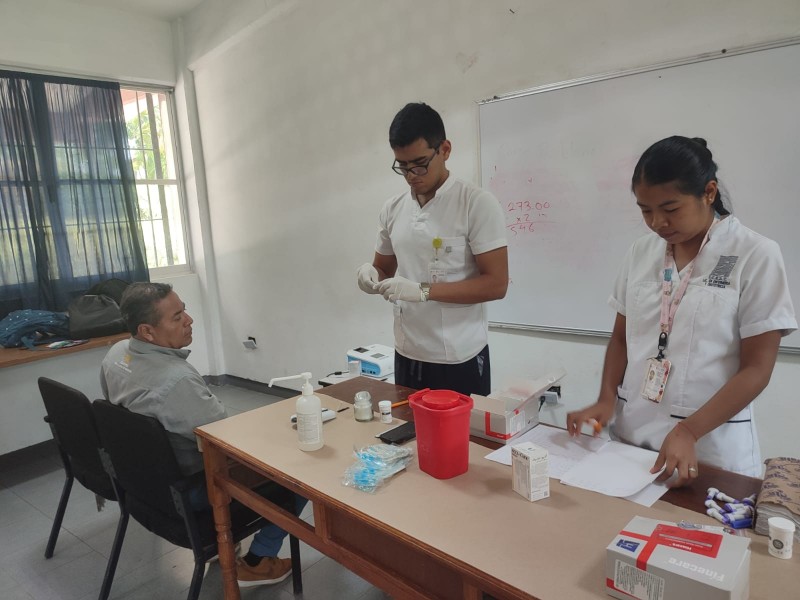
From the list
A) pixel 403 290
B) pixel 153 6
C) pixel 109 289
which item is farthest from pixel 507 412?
pixel 153 6

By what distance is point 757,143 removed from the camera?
194 cm

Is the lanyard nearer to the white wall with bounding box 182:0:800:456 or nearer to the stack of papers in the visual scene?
the stack of papers

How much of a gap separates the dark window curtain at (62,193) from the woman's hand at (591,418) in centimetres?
384

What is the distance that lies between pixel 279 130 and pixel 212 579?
9.73 feet

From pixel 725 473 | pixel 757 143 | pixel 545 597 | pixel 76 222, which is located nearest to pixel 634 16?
pixel 757 143

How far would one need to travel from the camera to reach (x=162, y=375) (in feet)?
5.48

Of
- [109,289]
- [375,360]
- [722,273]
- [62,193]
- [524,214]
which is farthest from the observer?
[62,193]

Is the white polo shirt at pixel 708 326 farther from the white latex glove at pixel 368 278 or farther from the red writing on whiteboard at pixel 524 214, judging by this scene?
the red writing on whiteboard at pixel 524 214

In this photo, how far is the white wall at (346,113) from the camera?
215 centimetres

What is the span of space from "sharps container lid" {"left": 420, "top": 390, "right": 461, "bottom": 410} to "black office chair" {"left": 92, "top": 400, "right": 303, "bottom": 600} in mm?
835

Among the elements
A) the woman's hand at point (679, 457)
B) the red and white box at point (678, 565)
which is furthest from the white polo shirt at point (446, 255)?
the red and white box at point (678, 565)

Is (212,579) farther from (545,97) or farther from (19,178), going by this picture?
(19,178)

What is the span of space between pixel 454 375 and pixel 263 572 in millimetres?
1081

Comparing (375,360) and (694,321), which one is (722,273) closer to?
(694,321)
